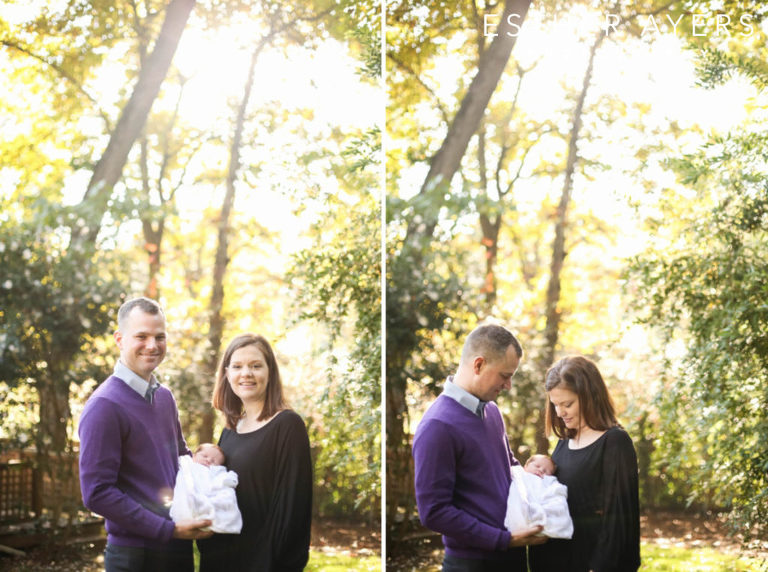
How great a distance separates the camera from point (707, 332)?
9.75 feet

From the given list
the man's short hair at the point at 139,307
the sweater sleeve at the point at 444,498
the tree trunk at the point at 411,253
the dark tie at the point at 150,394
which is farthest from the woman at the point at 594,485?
the man's short hair at the point at 139,307

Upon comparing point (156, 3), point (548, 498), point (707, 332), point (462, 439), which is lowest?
point (548, 498)

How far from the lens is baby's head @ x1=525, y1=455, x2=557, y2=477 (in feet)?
9.11

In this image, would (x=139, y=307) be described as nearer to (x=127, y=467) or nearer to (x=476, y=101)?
(x=127, y=467)

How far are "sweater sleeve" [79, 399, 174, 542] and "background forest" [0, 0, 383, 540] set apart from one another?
465 mm

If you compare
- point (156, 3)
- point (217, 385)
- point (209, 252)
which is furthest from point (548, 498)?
point (156, 3)

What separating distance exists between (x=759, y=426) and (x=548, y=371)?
77 centimetres

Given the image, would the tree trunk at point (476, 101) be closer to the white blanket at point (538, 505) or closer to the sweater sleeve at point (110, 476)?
the white blanket at point (538, 505)

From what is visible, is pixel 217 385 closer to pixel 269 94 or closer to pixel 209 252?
pixel 209 252

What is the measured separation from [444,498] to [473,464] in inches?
6.2

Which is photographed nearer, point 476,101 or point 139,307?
point 139,307

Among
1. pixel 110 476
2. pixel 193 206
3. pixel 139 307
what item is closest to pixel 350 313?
pixel 193 206

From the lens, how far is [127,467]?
8.15ft

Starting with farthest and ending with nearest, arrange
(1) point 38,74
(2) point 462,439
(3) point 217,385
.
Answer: (1) point 38,74
(3) point 217,385
(2) point 462,439
